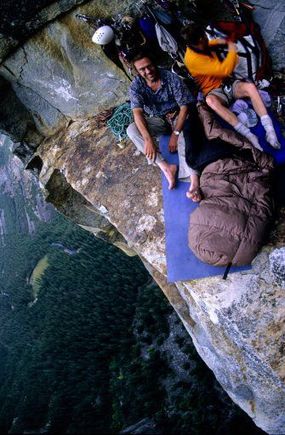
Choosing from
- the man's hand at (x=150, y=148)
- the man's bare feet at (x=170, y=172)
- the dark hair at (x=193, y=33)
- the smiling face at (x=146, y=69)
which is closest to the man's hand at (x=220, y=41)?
the dark hair at (x=193, y=33)

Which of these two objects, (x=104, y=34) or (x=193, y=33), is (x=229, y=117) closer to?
(x=193, y=33)

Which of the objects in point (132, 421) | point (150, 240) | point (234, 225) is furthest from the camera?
point (132, 421)

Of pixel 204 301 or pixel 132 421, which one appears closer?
pixel 204 301

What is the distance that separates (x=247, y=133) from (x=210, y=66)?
2.96 feet

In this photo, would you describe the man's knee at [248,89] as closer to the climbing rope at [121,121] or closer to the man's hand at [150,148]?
the man's hand at [150,148]

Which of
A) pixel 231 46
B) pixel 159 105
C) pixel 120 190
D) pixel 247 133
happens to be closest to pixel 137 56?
pixel 159 105

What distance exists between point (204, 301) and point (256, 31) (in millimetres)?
3077

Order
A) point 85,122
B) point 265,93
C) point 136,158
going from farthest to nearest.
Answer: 1. point 85,122
2. point 136,158
3. point 265,93

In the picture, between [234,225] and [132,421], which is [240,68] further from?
[132,421]

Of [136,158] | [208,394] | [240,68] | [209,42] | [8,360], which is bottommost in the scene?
[8,360]

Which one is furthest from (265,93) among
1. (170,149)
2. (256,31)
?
(170,149)

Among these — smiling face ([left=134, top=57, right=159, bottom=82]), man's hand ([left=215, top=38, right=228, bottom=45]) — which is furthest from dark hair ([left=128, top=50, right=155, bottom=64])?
man's hand ([left=215, top=38, right=228, bottom=45])

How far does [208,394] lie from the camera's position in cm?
1148

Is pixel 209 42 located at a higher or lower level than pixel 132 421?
higher
